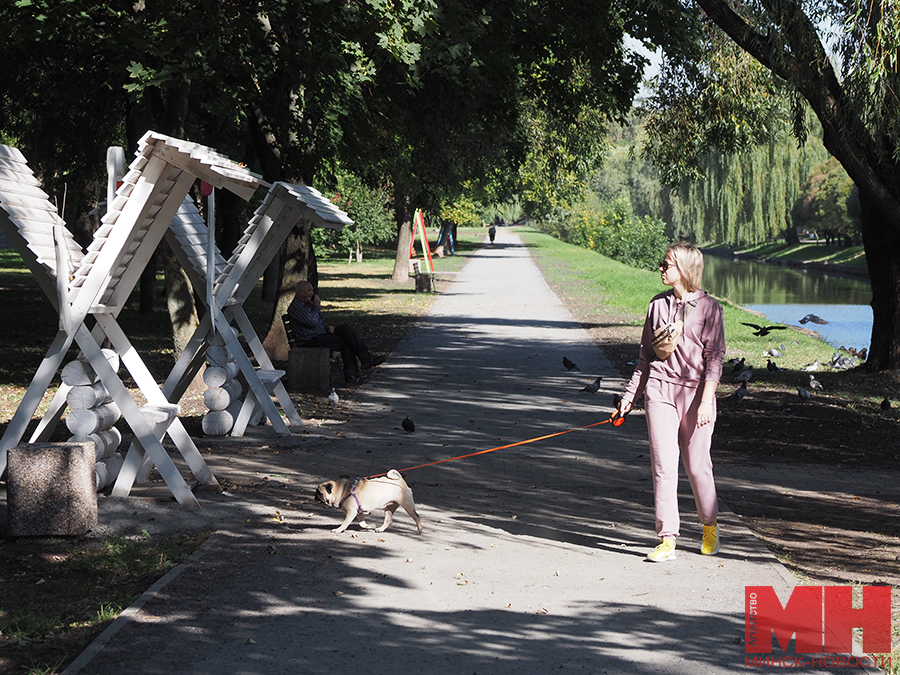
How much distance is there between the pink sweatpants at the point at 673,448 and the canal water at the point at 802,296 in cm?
1793

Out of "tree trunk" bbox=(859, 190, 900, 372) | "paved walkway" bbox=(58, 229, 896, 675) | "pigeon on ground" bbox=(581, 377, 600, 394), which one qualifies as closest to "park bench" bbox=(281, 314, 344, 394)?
"paved walkway" bbox=(58, 229, 896, 675)

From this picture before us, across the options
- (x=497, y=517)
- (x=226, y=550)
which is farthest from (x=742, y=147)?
(x=226, y=550)

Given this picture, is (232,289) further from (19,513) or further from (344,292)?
(344,292)

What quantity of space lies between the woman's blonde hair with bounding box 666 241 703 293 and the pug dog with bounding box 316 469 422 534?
2162 millimetres

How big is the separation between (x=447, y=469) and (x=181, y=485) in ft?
8.21

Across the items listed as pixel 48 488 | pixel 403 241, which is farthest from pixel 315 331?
pixel 403 241

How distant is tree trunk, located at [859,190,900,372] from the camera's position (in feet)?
42.6

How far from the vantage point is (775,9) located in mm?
11188

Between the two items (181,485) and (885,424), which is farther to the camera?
(885,424)

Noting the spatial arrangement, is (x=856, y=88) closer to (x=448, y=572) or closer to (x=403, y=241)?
(x=448, y=572)

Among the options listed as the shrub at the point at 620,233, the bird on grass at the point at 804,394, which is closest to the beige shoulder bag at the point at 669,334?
the bird on grass at the point at 804,394

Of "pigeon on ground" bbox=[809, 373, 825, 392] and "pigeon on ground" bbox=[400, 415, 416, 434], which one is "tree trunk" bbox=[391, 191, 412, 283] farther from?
"pigeon on ground" bbox=[400, 415, 416, 434]

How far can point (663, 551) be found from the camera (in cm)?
582

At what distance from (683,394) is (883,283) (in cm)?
852
